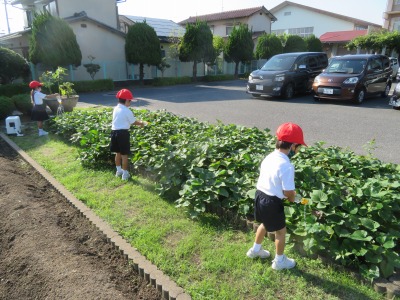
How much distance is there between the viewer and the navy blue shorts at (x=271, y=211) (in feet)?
8.42

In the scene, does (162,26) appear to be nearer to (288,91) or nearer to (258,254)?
(288,91)

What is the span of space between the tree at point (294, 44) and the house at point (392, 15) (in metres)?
11.1

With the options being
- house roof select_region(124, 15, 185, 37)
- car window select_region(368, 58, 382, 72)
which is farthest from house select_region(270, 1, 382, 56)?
car window select_region(368, 58, 382, 72)

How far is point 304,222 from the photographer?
2.85m

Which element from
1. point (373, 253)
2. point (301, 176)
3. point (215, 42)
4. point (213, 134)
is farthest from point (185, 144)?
point (215, 42)

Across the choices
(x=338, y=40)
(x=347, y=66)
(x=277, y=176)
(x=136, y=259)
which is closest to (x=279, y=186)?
(x=277, y=176)

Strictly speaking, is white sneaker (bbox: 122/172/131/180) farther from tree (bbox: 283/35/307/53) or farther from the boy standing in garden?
tree (bbox: 283/35/307/53)

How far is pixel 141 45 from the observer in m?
19.8

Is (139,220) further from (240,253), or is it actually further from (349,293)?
(349,293)

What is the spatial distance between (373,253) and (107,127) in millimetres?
5047

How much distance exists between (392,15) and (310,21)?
1052 cm

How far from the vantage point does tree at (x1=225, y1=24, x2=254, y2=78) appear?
81.9 ft

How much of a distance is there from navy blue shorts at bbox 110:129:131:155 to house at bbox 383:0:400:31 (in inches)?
1477

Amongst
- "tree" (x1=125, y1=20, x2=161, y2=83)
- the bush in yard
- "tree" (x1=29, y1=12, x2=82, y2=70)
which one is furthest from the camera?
"tree" (x1=125, y1=20, x2=161, y2=83)
